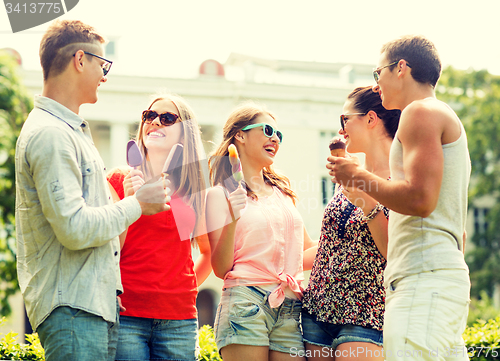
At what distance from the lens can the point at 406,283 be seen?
224 cm

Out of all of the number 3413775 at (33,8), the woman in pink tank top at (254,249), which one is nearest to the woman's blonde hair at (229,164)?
the woman in pink tank top at (254,249)

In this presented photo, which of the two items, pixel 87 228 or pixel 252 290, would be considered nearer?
pixel 87 228

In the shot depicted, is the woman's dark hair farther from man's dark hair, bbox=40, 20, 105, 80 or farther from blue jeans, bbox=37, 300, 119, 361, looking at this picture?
blue jeans, bbox=37, 300, 119, 361

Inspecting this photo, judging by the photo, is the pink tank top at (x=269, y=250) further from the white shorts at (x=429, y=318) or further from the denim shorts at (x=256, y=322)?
the white shorts at (x=429, y=318)

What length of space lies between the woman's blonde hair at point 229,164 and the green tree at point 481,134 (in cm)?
1810

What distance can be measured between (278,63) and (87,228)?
26077mm

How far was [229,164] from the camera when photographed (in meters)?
3.26

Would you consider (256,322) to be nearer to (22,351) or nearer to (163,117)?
(163,117)

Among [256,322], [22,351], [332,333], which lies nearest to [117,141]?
[22,351]

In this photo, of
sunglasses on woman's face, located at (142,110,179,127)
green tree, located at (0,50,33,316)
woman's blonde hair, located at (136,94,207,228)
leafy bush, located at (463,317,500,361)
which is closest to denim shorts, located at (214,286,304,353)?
woman's blonde hair, located at (136,94,207,228)

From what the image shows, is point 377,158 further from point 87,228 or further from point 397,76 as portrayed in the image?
point 87,228

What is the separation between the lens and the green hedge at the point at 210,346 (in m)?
4.04

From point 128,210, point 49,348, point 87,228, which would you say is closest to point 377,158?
point 128,210

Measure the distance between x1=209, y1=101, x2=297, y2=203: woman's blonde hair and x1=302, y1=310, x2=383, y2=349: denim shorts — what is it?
0.84 metres
